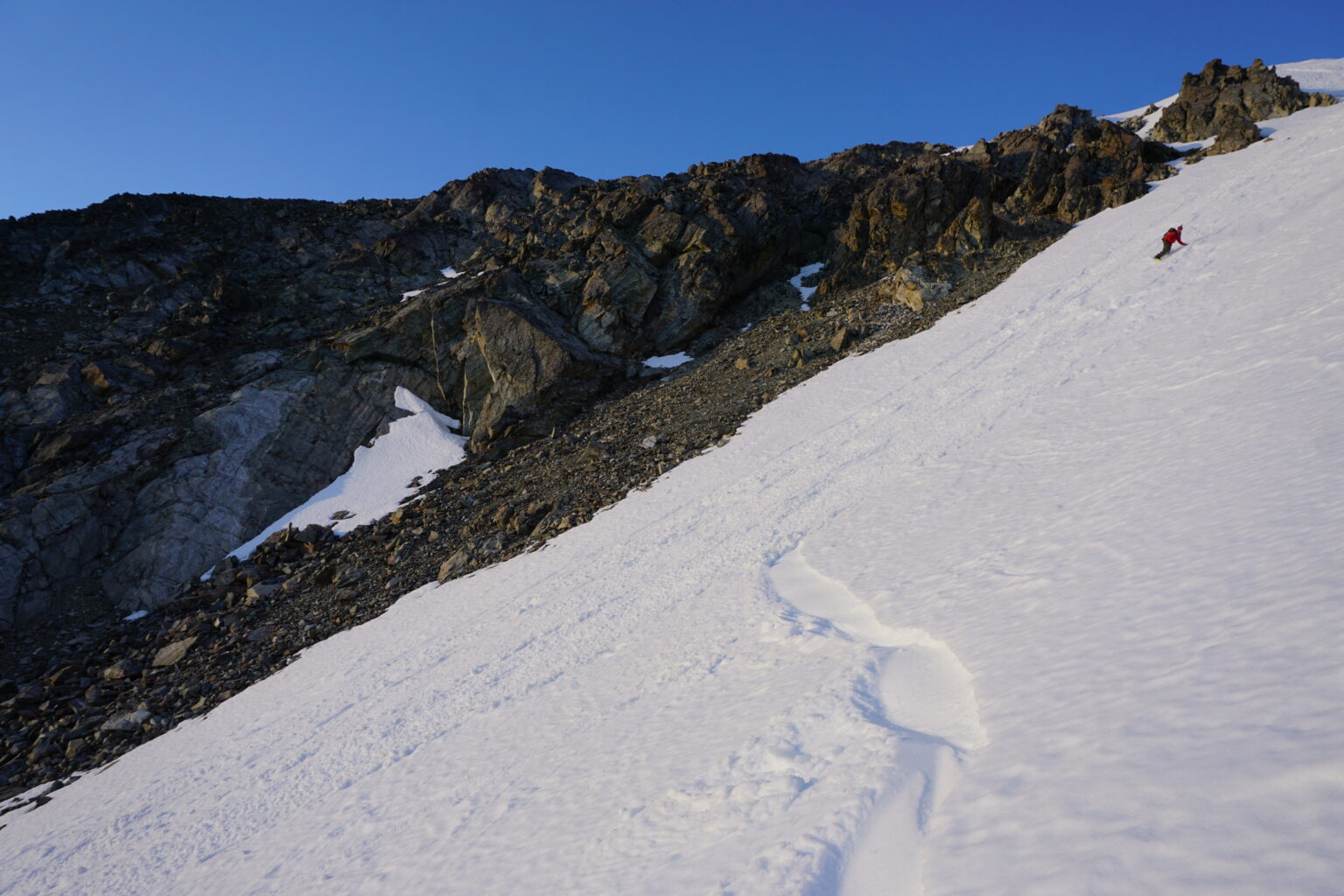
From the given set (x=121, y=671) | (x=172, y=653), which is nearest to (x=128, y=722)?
(x=172, y=653)

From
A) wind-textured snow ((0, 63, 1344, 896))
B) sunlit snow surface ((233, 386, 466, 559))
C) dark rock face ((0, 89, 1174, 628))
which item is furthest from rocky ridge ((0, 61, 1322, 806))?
wind-textured snow ((0, 63, 1344, 896))

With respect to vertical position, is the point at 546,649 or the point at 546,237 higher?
the point at 546,237

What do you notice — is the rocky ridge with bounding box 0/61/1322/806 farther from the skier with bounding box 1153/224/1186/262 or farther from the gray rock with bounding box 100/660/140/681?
the skier with bounding box 1153/224/1186/262

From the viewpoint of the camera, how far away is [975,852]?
441 centimetres

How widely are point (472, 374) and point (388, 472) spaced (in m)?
6.73

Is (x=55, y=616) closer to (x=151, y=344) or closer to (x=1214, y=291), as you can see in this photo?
(x=151, y=344)

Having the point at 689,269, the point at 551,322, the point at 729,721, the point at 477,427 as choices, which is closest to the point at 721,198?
the point at 689,269

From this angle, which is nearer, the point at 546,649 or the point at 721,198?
the point at 546,649

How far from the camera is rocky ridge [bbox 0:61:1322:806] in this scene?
20078mm

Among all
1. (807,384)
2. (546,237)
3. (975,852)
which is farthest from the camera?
(546,237)

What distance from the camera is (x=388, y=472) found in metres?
28.5

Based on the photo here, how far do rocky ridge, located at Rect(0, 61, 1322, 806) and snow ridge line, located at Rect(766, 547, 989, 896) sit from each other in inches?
515

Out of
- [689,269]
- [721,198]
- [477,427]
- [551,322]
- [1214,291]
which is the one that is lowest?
[1214,291]

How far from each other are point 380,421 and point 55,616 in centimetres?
1400
